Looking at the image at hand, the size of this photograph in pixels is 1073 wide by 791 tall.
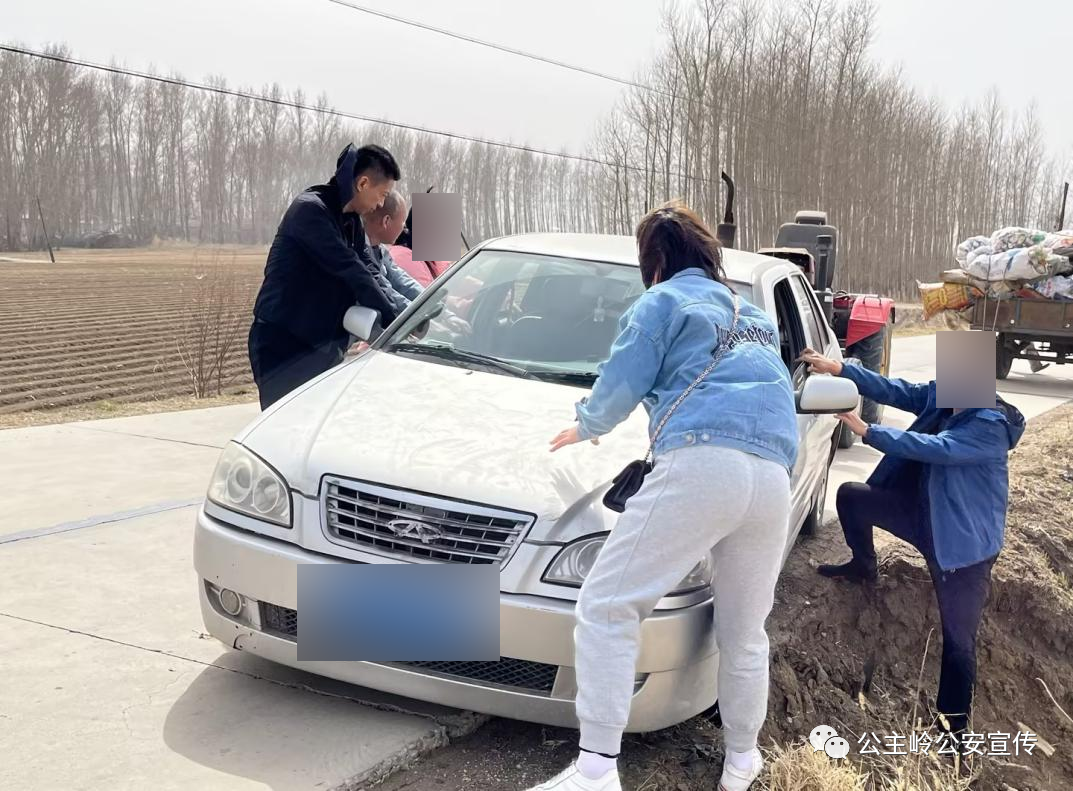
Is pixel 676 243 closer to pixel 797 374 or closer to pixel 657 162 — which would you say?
pixel 797 374

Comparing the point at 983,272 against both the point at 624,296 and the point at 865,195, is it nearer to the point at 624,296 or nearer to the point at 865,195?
the point at 624,296

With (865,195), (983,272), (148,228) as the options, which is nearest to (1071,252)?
(983,272)

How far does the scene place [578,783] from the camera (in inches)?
103

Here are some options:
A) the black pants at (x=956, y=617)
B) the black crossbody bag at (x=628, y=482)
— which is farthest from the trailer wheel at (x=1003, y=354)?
the black crossbody bag at (x=628, y=482)

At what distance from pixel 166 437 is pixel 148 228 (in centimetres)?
6669

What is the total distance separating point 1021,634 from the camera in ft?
17.0

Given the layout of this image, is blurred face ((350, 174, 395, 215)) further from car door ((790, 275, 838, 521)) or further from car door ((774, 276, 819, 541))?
car door ((790, 275, 838, 521))

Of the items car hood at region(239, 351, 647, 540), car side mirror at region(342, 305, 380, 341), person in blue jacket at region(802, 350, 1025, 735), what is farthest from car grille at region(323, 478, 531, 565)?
person in blue jacket at region(802, 350, 1025, 735)

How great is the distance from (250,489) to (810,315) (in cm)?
328

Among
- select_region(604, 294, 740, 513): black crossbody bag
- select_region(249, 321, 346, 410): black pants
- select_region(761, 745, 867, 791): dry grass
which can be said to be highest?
select_region(249, 321, 346, 410): black pants

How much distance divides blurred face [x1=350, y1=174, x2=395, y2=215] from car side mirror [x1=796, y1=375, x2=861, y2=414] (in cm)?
214

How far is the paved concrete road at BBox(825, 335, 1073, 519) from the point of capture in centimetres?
795

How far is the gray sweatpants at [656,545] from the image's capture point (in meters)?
2.56

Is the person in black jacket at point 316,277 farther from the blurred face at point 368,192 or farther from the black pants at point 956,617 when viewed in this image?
the black pants at point 956,617
